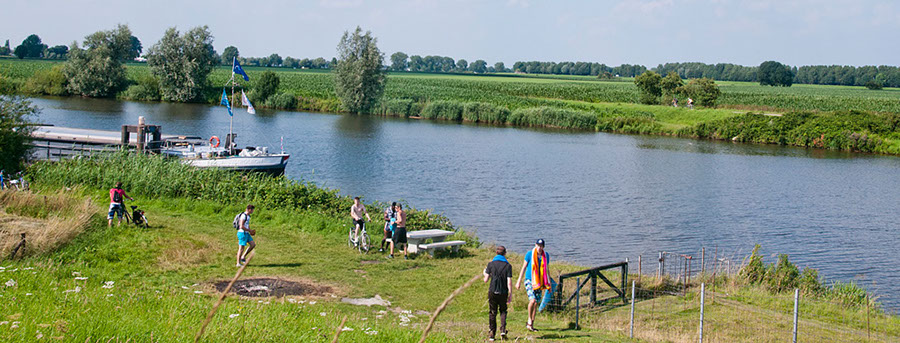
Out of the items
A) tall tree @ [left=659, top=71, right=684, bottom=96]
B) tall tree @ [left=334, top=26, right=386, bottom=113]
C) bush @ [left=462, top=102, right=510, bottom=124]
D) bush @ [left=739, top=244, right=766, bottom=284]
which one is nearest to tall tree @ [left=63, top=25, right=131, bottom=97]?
tall tree @ [left=334, top=26, right=386, bottom=113]

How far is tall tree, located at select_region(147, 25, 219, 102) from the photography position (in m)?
90.4

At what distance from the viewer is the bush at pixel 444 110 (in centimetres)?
8356

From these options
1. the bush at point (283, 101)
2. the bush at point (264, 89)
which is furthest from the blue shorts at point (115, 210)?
the bush at point (264, 89)

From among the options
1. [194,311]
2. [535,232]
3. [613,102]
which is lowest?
[535,232]

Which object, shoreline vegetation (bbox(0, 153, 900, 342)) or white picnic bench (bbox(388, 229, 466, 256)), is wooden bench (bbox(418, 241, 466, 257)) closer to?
white picnic bench (bbox(388, 229, 466, 256))

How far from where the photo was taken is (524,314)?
1467cm

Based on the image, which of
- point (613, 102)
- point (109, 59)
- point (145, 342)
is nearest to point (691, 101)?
point (613, 102)

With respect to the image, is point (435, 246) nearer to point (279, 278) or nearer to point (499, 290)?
point (279, 278)

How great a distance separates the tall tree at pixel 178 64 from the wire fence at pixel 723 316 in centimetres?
8292

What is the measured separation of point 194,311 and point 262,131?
2197 inches

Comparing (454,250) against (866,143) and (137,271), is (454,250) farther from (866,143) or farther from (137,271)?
(866,143)

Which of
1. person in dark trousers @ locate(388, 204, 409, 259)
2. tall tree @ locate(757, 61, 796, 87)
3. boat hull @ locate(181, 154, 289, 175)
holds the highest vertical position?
tall tree @ locate(757, 61, 796, 87)

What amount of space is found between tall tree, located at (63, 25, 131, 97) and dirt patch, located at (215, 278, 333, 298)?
8461 centimetres

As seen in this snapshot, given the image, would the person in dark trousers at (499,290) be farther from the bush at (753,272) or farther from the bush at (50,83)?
the bush at (50,83)
